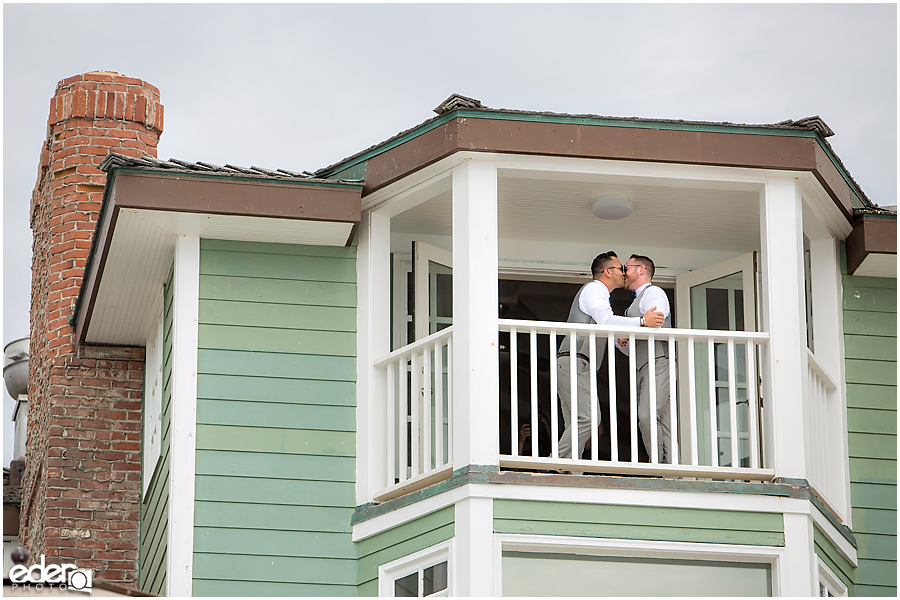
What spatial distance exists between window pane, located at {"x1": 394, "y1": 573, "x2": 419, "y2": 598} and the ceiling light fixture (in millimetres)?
3012

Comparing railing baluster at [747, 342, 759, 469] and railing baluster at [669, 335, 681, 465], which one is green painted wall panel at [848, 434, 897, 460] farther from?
railing baluster at [669, 335, 681, 465]

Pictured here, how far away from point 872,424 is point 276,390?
4407 mm

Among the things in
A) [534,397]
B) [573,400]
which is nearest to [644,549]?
[573,400]

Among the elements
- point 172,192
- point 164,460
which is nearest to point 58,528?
point 164,460

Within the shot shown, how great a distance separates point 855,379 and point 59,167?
7739 mm

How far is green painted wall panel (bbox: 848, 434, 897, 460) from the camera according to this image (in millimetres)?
11016

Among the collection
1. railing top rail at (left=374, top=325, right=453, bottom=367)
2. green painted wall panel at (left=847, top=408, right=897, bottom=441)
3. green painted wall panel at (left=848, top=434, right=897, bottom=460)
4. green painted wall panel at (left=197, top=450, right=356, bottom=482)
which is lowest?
green painted wall panel at (left=197, top=450, right=356, bottom=482)

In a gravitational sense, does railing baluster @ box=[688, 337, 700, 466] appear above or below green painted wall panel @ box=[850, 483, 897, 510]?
above

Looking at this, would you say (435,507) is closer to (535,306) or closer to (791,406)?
(791,406)

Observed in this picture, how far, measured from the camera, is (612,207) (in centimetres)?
1095

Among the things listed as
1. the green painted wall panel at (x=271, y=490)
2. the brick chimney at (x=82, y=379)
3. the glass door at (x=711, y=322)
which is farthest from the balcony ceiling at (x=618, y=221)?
the brick chimney at (x=82, y=379)

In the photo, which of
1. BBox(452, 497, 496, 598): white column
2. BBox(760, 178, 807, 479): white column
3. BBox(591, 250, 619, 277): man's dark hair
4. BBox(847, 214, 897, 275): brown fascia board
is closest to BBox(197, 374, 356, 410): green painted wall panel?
BBox(452, 497, 496, 598): white column

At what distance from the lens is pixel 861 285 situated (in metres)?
11.4

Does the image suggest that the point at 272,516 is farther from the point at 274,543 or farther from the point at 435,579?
the point at 435,579
